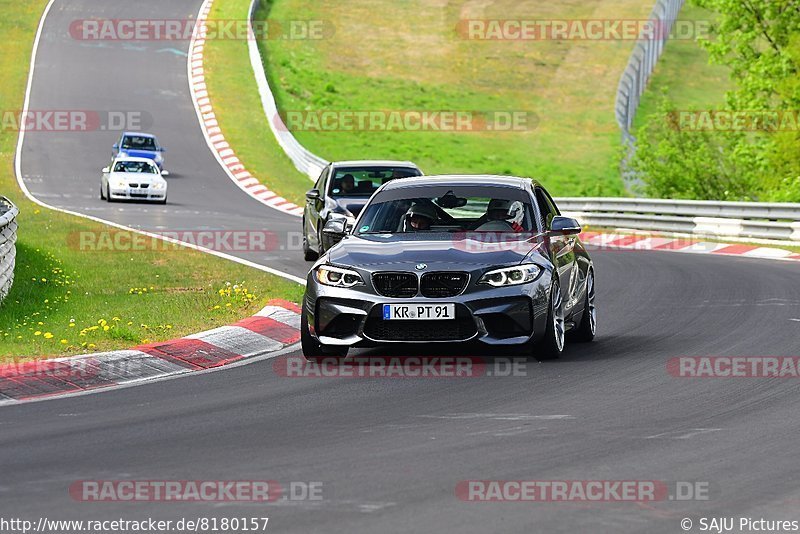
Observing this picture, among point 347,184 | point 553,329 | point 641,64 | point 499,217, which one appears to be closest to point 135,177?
point 347,184

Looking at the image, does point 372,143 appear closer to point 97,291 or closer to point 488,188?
point 97,291

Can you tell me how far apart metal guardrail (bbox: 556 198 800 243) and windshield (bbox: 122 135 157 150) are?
1526 centimetres

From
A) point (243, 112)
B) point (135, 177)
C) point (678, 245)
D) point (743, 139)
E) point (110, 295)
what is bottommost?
point (678, 245)

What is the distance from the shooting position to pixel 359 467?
295 inches

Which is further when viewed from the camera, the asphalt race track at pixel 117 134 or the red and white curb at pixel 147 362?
the asphalt race track at pixel 117 134

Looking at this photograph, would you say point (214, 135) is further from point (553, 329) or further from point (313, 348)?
point (553, 329)

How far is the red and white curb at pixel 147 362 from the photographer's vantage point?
1065 centimetres

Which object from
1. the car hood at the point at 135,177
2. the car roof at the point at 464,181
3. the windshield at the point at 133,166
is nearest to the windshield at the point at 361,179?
the car roof at the point at 464,181

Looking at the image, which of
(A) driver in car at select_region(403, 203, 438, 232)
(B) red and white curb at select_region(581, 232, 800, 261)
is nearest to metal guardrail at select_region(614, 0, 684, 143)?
(B) red and white curb at select_region(581, 232, 800, 261)

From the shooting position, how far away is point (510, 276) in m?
11.3

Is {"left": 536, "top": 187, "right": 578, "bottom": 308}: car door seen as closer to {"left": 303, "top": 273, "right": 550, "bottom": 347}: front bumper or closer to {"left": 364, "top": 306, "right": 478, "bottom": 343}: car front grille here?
{"left": 303, "top": 273, "right": 550, "bottom": 347}: front bumper

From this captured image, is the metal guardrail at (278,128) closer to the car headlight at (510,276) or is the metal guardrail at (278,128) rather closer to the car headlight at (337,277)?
the car headlight at (337,277)

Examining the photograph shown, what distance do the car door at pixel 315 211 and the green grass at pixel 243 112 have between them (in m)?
17.4

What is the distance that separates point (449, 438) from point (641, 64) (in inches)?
2188
